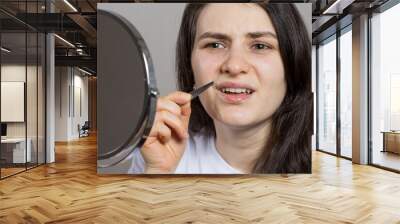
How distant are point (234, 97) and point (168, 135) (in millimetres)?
1113

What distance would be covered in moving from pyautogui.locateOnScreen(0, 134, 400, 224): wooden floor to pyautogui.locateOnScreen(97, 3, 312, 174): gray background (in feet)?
2.58

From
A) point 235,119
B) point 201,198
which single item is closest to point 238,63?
point 235,119

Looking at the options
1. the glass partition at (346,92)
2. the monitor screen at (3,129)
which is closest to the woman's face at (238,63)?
the monitor screen at (3,129)

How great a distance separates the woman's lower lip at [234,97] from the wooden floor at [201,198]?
1.21 meters

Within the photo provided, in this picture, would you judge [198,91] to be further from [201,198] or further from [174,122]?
[201,198]

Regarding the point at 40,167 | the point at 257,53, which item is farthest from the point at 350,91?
the point at 40,167

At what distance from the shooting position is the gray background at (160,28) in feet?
19.5

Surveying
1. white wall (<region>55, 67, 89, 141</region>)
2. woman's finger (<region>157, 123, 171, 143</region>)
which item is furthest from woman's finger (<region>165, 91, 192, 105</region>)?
white wall (<region>55, 67, 89, 141</region>)

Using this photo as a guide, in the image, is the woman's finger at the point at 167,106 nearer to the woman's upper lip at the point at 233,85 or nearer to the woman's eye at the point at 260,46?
the woman's upper lip at the point at 233,85

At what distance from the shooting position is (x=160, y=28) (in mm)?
6082

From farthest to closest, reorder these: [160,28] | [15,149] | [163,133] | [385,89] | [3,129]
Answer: [385,89] < [15,149] < [3,129] < [160,28] < [163,133]

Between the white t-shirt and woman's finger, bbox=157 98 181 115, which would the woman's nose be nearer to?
woman's finger, bbox=157 98 181 115

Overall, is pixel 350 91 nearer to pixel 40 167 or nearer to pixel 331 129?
pixel 331 129

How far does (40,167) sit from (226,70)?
4.33 m
